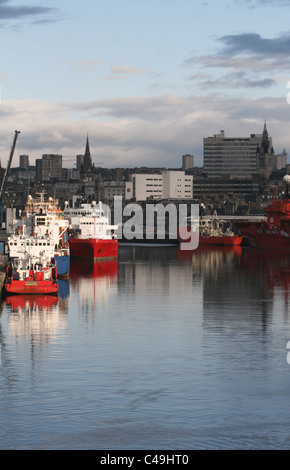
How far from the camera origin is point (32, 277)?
4897 centimetres

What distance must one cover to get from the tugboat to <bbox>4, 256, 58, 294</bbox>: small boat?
82.7 metres

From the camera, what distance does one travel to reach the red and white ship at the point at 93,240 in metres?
87.0

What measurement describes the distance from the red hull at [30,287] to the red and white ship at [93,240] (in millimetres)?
37848

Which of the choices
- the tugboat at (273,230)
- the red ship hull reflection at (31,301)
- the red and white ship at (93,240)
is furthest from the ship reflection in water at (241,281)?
the tugboat at (273,230)

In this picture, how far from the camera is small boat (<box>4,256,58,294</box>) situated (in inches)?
1887

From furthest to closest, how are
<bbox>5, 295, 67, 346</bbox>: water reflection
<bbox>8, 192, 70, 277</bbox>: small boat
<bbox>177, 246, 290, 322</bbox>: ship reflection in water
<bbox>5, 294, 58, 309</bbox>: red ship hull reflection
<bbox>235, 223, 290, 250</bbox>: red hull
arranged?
<bbox>235, 223, 290, 250</bbox>: red hull
<bbox>8, 192, 70, 277</bbox>: small boat
<bbox>177, 246, 290, 322</bbox>: ship reflection in water
<bbox>5, 294, 58, 309</bbox>: red ship hull reflection
<bbox>5, 295, 67, 346</bbox>: water reflection

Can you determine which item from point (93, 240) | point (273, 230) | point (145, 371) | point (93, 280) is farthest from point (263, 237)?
point (145, 371)

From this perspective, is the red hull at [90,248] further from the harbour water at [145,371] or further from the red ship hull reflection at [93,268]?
the harbour water at [145,371]

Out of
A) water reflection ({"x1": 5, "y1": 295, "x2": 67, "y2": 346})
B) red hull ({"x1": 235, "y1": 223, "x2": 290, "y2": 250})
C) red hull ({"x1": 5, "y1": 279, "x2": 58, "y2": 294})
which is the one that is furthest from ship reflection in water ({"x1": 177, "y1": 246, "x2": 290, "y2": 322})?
red hull ({"x1": 235, "y1": 223, "x2": 290, "y2": 250})

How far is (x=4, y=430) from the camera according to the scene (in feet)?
71.6

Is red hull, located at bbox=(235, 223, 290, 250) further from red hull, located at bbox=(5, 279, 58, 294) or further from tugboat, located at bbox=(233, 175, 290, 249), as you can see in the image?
red hull, located at bbox=(5, 279, 58, 294)

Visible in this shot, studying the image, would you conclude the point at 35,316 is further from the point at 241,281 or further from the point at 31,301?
the point at 241,281

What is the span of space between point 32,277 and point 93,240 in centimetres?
3860
